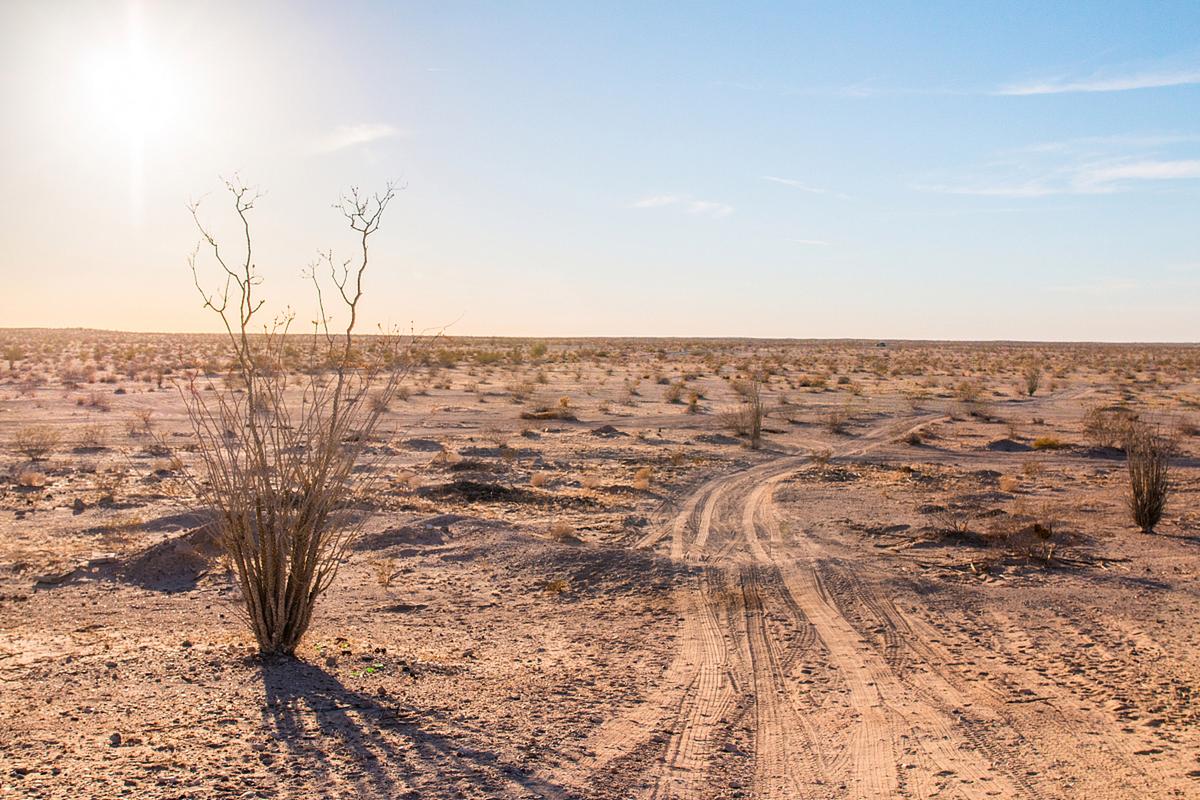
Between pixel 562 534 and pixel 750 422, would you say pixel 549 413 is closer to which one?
pixel 750 422

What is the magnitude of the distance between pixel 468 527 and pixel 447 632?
4.18 meters

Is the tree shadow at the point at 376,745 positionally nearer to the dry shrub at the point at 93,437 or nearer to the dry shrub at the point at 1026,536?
the dry shrub at the point at 1026,536

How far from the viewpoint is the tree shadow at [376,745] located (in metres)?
5.38

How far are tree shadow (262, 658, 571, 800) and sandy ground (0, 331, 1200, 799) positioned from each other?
3 centimetres

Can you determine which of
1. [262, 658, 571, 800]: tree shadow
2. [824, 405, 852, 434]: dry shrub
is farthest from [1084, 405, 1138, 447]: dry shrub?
[262, 658, 571, 800]: tree shadow

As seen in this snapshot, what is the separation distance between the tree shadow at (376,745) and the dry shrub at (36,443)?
14157mm

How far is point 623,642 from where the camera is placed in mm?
8375

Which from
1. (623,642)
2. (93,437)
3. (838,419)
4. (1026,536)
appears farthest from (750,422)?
(623,642)

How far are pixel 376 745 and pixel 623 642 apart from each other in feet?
9.72

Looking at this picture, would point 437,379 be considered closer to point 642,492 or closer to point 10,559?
point 642,492

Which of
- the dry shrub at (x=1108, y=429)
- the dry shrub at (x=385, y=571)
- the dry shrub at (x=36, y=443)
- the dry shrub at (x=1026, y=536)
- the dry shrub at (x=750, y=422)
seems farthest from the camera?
the dry shrub at (x=750, y=422)

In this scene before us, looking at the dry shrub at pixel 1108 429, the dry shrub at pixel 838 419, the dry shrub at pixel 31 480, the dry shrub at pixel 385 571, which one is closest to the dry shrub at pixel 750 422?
the dry shrub at pixel 838 419

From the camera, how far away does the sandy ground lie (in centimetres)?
566

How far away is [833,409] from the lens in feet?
111
